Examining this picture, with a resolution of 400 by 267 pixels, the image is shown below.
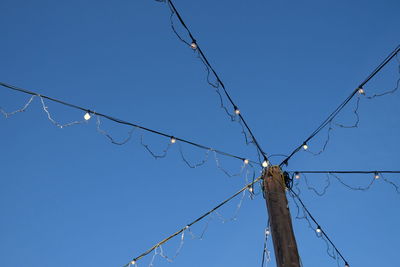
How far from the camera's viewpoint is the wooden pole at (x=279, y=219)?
122 inches

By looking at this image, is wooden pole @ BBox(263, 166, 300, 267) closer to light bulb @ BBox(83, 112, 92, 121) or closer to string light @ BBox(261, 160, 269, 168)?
string light @ BBox(261, 160, 269, 168)

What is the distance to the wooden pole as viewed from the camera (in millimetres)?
3091

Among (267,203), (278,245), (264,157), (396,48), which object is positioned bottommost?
(278,245)

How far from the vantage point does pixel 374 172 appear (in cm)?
452

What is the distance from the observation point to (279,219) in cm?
333

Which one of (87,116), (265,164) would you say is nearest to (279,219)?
(265,164)

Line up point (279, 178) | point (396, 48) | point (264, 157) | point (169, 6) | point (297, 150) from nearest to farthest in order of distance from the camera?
point (169, 6)
point (396, 48)
point (279, 178)
point (264, 157)
point (297, 150)

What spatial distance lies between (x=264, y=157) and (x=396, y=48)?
5.75 feet

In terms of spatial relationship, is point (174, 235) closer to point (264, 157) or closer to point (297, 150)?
point (264, 157)

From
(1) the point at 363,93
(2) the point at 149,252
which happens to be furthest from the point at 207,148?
(1) the point at 363,93

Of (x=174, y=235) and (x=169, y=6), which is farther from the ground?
(x=169, y=6)

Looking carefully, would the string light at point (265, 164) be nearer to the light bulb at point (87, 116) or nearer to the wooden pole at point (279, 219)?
the wooden pole at point (279, 219)

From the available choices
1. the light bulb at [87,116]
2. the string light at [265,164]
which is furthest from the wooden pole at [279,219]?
the light bulb at [87,116]

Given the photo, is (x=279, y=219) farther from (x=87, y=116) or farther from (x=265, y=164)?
(x=87, y=116)
